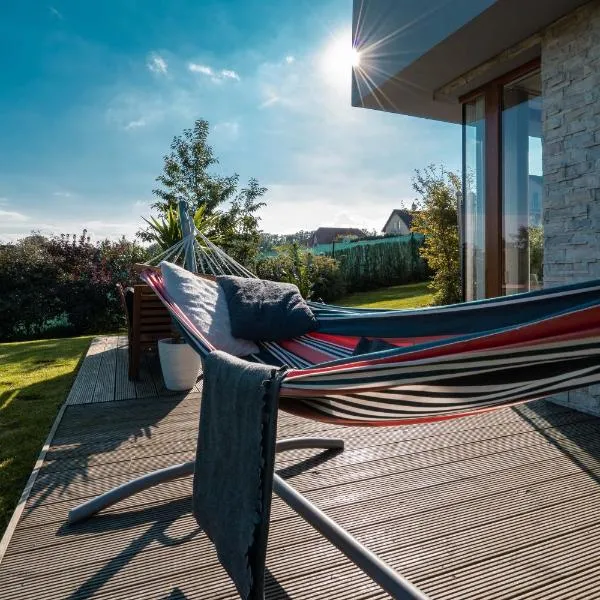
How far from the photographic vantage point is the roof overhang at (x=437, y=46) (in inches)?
117

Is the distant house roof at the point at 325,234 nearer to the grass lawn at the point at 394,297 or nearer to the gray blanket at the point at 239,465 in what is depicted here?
the grass lawn at the point at 394,297

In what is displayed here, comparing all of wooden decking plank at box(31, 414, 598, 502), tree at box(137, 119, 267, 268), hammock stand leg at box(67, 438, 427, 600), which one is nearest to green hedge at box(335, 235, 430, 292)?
tree at box(137, 119, 267, 268)

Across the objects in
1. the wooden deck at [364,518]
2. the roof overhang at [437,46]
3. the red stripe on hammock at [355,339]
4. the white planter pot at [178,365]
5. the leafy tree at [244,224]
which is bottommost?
the wooden deck at [364,518]

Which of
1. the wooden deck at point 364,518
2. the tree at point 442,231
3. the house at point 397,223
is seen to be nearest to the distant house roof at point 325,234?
the house at point 397,223

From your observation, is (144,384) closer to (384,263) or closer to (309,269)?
(309,269)

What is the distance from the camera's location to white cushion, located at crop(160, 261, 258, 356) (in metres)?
2.46

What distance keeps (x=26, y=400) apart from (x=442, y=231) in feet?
18.8

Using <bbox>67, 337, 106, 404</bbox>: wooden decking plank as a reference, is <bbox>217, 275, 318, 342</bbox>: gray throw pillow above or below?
above

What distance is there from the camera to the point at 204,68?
6391mm

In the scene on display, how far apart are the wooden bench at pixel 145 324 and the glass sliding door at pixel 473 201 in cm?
271

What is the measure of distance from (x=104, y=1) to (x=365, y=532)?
6144mm

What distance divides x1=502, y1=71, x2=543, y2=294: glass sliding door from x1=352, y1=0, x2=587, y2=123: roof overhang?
25cm

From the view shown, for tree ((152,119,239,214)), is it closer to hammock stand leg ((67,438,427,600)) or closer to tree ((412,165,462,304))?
tree ((412,165,462,304))

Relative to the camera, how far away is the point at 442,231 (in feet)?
22.7
